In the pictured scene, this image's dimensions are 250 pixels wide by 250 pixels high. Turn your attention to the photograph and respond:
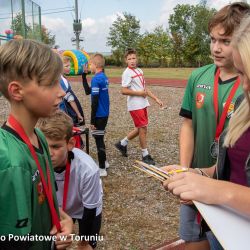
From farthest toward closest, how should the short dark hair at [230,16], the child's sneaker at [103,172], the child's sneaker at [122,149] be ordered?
1. the child's sneaker at [122,149]
2. the child's sneaker at [103,172]
3. the short dark hair at [230,16]

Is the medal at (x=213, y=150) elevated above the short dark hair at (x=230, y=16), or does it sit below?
below

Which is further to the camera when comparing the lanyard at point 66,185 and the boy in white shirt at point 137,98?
the boy in white shirt at point 137,98

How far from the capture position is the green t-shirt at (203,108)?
7.61 feet

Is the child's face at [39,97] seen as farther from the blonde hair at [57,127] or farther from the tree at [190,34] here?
the tree at [190,34]

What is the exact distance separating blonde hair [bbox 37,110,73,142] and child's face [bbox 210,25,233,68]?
1072mm

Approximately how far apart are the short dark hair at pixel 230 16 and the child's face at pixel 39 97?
1.18 meters

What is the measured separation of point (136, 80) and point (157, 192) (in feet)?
6.91

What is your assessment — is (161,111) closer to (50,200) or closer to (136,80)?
(136,80)

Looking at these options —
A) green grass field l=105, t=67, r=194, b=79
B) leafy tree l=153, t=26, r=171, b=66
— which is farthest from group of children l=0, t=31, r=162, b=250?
leafy tree l=153, t=26, r=171, b=66

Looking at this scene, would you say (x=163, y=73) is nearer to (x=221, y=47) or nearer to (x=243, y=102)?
(x=221, y=47)

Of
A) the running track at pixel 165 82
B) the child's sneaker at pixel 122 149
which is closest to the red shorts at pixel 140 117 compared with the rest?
the child's sneaker at pixel 122 149

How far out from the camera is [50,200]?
1629mm

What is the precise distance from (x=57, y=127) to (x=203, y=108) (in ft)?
3.24

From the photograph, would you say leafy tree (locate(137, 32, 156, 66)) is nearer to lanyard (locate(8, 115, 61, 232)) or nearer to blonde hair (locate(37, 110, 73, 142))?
blonde hair (locate(37, 110, 73, 142))
